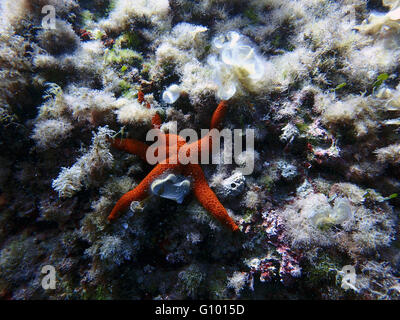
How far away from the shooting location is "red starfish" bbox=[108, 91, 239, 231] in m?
2.90

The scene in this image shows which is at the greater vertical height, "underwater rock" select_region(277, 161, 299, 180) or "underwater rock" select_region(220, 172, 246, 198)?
"underwater rock" select_region(277, 161, 299, 180)

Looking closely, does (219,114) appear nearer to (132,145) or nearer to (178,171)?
(178,171)

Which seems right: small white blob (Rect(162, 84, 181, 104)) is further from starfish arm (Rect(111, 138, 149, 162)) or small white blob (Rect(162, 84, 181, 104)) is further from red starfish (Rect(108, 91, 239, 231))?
starfish arm (Rect(111, 138, 149, 162))

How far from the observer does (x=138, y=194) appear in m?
2.96

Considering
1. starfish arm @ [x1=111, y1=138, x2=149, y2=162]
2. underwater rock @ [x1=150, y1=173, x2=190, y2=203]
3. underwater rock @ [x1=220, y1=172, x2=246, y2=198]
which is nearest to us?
underwater rock @ [x1=150, y1=173, x2=190, y2=203]

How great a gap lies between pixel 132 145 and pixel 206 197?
1457 millimetres

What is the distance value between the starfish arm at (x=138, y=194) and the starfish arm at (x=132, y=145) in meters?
0.44
